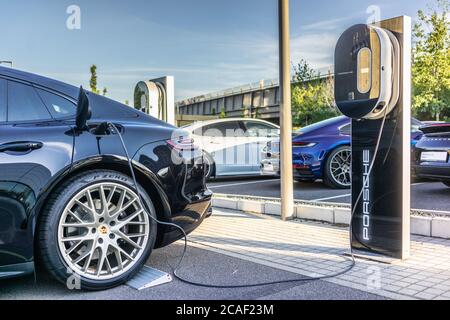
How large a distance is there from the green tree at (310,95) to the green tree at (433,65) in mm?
10609

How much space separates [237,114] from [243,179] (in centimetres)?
3673

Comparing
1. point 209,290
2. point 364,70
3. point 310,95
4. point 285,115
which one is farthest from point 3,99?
point 310,95

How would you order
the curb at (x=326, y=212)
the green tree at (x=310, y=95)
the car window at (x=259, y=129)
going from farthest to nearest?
1. the green tree at (x=310, y=95)
2. the car window at (x=259, y=129)
3. the curb at (x=326, y=212)

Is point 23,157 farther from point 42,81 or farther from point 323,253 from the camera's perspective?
point 323,253

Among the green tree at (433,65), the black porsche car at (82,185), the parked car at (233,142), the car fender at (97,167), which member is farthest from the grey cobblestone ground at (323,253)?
the green tree at (433,65)

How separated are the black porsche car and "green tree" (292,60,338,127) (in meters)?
31.4

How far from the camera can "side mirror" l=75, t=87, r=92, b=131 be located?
3.33 meters

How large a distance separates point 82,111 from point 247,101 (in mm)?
40063

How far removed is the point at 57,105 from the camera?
348 cm

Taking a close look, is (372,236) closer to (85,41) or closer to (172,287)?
(172,287)

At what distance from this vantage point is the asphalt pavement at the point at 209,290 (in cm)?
317

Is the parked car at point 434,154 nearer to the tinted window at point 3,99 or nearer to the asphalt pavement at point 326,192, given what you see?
the asphalt pavement at point 326,192

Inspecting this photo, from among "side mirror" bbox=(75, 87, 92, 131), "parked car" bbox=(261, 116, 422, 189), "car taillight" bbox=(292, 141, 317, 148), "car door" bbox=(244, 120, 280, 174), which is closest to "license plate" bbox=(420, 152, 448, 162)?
"parked car" bbox=(261, 116, 422, 189)

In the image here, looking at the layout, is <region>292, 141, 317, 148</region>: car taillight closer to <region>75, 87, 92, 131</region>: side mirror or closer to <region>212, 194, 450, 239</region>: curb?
<region>212, 194, 450, 239</region>: curb
